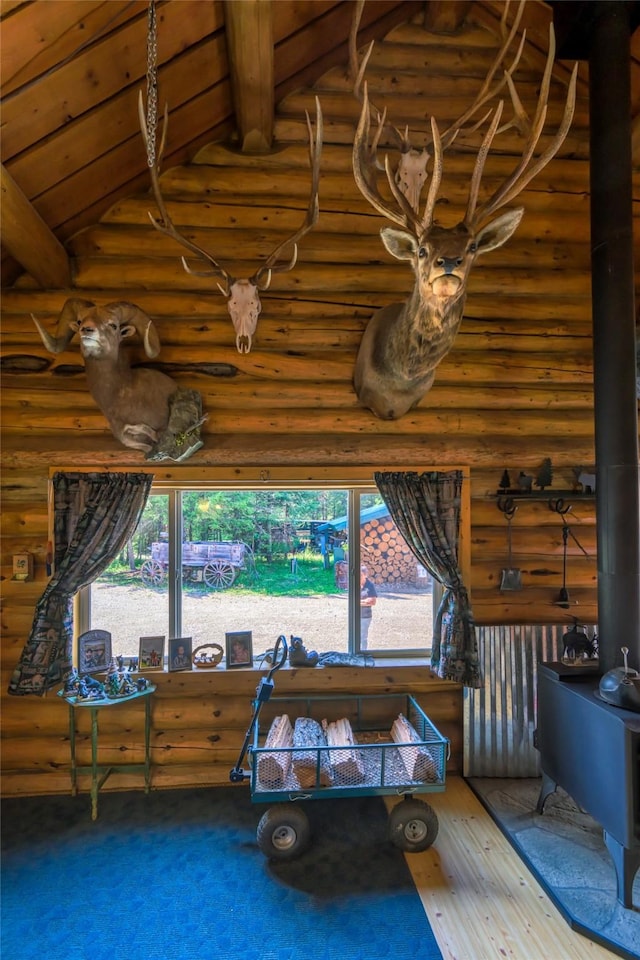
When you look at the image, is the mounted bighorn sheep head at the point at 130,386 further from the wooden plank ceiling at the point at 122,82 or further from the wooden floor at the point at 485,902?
the wooden floor at the point at 485,902

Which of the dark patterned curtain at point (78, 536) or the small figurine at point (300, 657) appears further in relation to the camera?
the small figurine at point (300, 657)

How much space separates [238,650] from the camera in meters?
3.97

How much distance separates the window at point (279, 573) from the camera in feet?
13.5

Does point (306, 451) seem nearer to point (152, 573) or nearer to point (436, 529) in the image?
point (436, 529)

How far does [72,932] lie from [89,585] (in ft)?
6.97

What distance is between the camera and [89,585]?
3.95m

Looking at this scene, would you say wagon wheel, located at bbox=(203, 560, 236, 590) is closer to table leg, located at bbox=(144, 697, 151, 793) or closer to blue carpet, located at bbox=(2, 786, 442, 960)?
table leg, located at bbox=(144, 697, 151, 793)

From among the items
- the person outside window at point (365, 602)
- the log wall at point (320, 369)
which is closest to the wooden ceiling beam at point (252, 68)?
the log wall at point (320, 369)

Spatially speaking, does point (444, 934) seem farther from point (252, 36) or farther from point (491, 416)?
point (252, 36)

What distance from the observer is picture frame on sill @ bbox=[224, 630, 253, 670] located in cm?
395

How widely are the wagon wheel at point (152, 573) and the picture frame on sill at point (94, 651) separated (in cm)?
50

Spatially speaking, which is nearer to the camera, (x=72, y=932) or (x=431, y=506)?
(x=72, y=932)

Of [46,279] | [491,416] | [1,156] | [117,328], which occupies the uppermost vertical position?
[1,156]

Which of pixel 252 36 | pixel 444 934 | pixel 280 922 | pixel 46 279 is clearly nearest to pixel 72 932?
pixel 280 922
